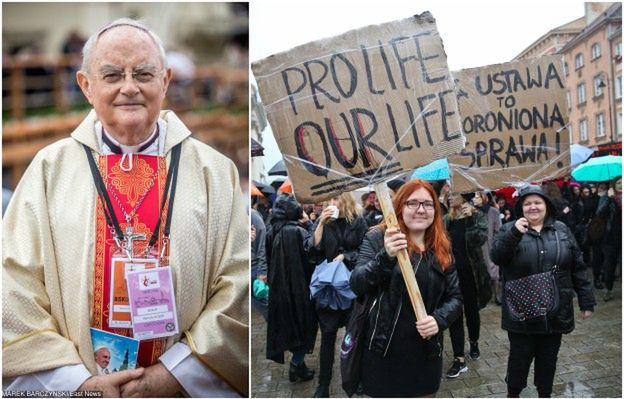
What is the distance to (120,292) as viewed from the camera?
2986mm

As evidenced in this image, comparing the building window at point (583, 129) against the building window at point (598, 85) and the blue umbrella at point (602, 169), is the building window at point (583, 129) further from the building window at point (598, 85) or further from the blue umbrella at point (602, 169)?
the building window at point (598, 85)

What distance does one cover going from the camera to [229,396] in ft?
10.7

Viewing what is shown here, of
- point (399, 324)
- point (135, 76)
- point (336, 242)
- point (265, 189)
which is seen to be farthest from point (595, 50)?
point (265, 189)

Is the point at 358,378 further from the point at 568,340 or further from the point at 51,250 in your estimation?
the point at 568,340

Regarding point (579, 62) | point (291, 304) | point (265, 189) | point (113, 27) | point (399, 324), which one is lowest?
point (291, 304)

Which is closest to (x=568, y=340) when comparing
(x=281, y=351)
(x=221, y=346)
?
(x=281, y=351)

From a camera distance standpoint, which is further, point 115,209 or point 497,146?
point 497,146

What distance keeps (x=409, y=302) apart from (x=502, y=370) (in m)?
1.70

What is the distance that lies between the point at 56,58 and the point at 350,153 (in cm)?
158

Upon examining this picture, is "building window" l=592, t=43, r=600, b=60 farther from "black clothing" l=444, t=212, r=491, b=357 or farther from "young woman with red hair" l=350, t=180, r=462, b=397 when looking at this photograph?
"young woman with red hair" l=350, t=180, r=462, b=397

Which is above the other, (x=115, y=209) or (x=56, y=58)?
(x=56, y=58)

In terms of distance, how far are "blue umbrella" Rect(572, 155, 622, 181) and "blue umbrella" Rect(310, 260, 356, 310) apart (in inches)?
166

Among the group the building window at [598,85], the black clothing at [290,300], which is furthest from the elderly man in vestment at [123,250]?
the building window at [598,85]

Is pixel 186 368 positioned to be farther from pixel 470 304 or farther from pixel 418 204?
pixel 470 304
